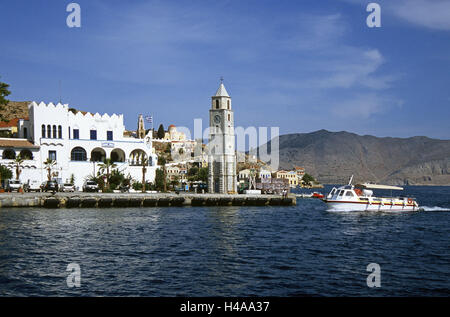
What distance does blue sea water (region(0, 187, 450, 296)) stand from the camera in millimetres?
20078

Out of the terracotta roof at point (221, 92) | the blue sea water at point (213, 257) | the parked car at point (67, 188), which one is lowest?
the blue sea water at point (213, 257)

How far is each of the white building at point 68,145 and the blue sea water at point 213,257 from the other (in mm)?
27663

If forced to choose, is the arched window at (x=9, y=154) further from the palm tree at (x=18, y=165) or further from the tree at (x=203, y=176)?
the tree at (x=203, y=176)

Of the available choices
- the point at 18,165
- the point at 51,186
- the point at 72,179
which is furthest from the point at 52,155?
the point at 51,186

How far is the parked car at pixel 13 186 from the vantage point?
67625mm

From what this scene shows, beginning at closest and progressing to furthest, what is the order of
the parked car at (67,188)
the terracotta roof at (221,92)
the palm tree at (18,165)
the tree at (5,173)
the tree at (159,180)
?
the tree at (5,173), the palm tree at (18,165), the parked car at (67,188), the tree at (159,180), the terracotta roof at (221,92)

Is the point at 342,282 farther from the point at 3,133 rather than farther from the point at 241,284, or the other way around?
the point at 3,133

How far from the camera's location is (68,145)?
74.8 meters

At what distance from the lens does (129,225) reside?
4206 centimetres

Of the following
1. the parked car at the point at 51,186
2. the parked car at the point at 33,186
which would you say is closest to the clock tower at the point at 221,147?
the parked car at the point at 51,186

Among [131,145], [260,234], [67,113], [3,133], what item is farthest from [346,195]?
[3,133]

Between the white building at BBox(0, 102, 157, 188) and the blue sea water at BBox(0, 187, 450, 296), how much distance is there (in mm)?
27663

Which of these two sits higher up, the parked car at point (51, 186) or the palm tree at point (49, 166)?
the palm tree at point (49, 166)

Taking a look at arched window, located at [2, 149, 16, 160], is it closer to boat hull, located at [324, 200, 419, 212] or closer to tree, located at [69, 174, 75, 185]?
tree, located at [69, 174, 75, 185]
